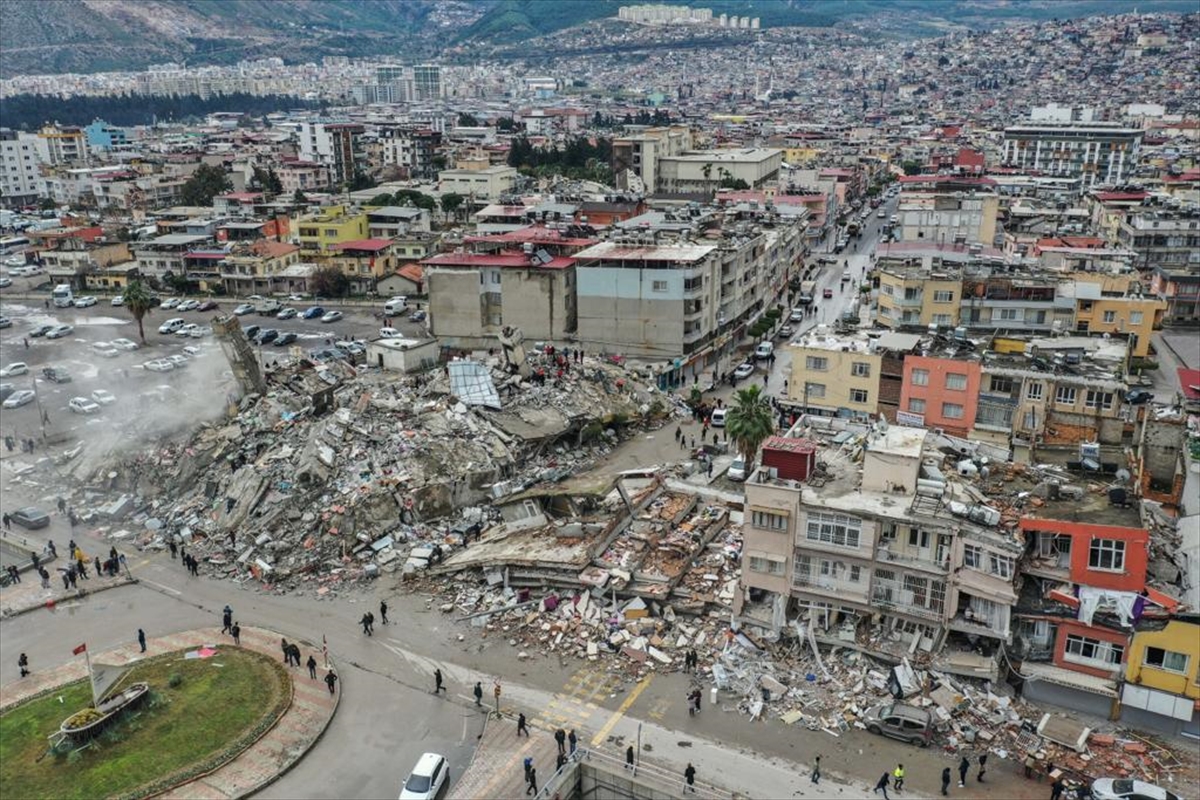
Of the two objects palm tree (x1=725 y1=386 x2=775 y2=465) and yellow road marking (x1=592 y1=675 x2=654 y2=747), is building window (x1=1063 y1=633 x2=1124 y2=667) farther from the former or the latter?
palm tree (x1=725 y1=386 x2=775 y2=465)

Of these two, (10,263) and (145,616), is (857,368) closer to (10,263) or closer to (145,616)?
(145,616)

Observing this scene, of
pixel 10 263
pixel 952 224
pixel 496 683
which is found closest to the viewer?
pixel 496 683

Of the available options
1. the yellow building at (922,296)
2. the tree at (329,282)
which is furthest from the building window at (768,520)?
the tree at (329,282)

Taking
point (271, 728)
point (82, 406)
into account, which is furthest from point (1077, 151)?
point (271, 728)

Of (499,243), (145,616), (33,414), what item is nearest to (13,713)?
(145,616)

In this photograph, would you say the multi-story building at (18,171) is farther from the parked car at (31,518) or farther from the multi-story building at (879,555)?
the multi-story building at (879,555)

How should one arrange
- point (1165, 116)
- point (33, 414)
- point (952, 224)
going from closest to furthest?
point (33, 414)
point (952, 224)
point (1165, 116)

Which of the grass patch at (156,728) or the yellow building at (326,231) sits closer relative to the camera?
the grass patch at (156,728)

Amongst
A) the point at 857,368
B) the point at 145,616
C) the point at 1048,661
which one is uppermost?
the point at 857,368
